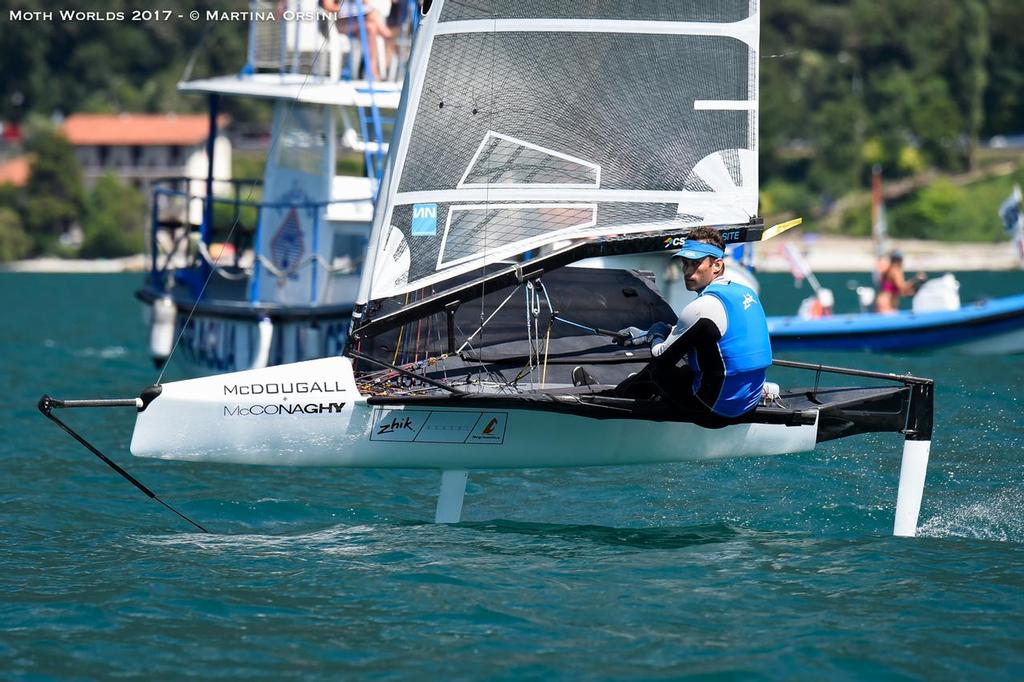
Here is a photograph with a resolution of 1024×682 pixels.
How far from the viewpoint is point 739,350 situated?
8.21 meters

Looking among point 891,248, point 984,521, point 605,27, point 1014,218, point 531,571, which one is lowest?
point 891,248

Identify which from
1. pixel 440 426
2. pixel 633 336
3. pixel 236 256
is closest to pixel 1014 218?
pixel 236 256

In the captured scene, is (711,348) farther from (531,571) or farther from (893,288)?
(893,288)

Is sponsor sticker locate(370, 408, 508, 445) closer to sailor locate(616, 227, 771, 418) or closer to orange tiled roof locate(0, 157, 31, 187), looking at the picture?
sailor locate(616, 227, 771, 418)

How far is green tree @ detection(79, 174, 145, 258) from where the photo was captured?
2596 inches

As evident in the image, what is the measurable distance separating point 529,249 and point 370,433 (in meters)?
1.56

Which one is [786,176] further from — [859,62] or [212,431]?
[212,431]

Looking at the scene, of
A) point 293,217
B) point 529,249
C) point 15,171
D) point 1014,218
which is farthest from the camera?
point 15,171

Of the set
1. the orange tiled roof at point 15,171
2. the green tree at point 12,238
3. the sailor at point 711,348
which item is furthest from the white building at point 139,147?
the sailor at point 711,348

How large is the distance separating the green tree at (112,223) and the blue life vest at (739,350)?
6007cm

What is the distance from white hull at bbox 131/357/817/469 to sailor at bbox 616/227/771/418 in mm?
446

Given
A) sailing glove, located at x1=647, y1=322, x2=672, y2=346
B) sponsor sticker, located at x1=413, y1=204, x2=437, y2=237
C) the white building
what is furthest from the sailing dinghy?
the white building

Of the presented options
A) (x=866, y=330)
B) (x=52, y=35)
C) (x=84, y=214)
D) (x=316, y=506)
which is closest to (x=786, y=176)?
(x=84, y=214)

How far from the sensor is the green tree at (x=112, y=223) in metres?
65.9
